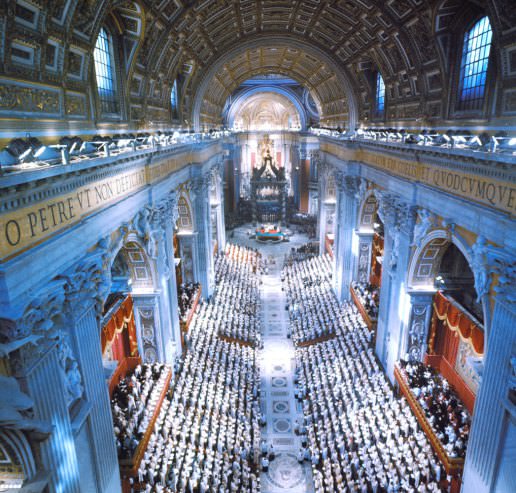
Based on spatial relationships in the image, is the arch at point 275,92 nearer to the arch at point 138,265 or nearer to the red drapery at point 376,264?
the red drapery at point 376,264

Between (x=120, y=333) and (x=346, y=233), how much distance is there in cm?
1367

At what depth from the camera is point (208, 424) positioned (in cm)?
1391

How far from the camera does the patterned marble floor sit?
13070mm

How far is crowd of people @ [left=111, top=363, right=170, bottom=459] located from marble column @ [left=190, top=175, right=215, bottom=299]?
857cm

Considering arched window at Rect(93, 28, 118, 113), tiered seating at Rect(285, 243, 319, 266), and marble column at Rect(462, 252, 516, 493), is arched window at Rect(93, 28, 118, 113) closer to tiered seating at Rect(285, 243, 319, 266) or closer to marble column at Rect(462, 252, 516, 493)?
marble column at Rect(462, 252, 516, 493)

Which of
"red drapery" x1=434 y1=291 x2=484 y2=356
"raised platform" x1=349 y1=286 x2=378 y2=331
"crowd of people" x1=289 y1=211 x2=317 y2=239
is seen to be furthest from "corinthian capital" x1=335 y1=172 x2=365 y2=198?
"crowd of people" x1=289 y1=211 x2=317 y2=239

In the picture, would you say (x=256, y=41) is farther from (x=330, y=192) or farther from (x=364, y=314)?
(x=364, y=314)

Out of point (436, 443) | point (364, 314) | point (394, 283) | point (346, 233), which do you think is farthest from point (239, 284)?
point (436, 443)

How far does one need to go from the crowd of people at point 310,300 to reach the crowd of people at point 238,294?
213cm

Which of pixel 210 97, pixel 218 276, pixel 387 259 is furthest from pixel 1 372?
pixel 210 97

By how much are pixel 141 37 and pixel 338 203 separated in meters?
15.5

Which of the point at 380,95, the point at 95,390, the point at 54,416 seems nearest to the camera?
the point at 54,416

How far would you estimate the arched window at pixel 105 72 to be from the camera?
12.5m

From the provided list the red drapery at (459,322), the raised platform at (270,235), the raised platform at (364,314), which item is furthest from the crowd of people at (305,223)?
the red drapery at (459,322)
